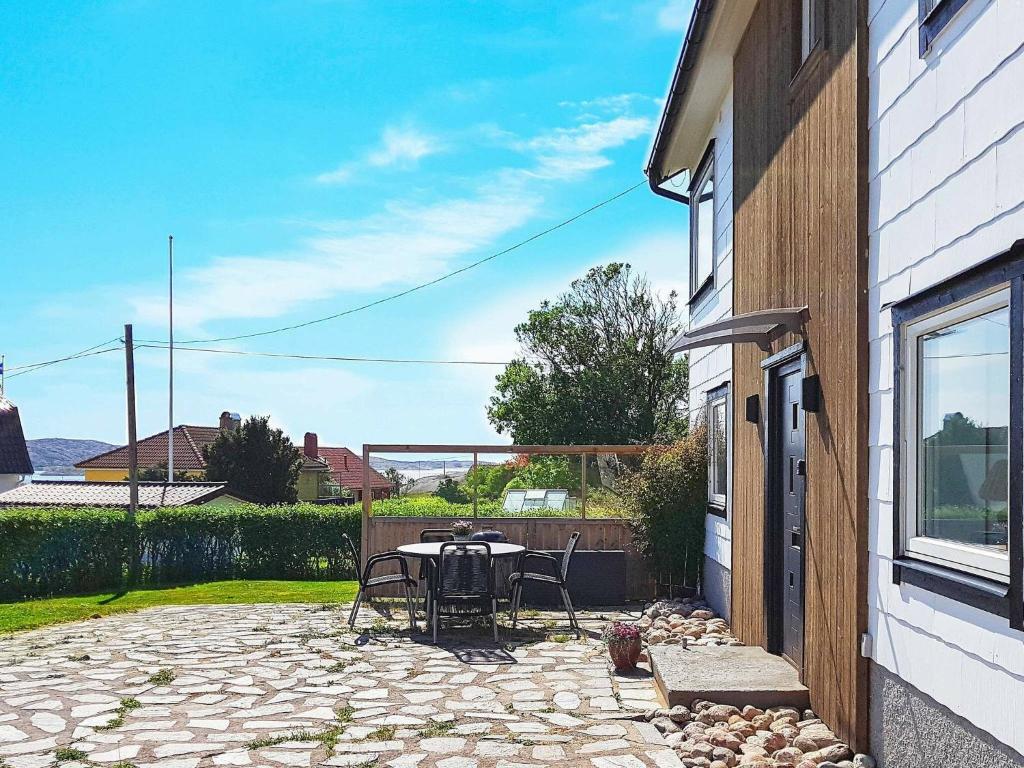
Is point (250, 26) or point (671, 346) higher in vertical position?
point (250, 26)

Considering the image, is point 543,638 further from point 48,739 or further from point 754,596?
point 48,739

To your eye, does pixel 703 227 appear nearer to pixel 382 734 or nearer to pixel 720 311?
pixel 720 311

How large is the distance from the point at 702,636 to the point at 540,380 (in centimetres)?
2426

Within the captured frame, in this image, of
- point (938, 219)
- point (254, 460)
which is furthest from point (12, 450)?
point (938, 219)

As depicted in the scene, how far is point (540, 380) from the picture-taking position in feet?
107

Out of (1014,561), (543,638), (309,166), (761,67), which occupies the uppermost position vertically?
(309,166)

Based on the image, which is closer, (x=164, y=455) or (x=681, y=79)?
(x=681, y=79)

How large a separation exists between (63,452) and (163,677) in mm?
63568

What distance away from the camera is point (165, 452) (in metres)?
49.8

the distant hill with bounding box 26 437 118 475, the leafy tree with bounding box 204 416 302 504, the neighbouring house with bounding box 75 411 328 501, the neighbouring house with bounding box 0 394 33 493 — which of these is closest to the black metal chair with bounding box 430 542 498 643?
the leafy tree with bounding box 204 416 302 504

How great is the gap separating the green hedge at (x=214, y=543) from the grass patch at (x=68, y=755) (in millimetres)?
10021

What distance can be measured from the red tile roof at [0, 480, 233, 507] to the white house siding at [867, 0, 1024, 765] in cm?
2240

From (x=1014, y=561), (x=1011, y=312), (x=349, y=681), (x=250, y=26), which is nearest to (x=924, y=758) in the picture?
(x=1014, y=561)

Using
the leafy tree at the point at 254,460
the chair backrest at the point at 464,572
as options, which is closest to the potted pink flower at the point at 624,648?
the chair backrest at the point at 464,572
